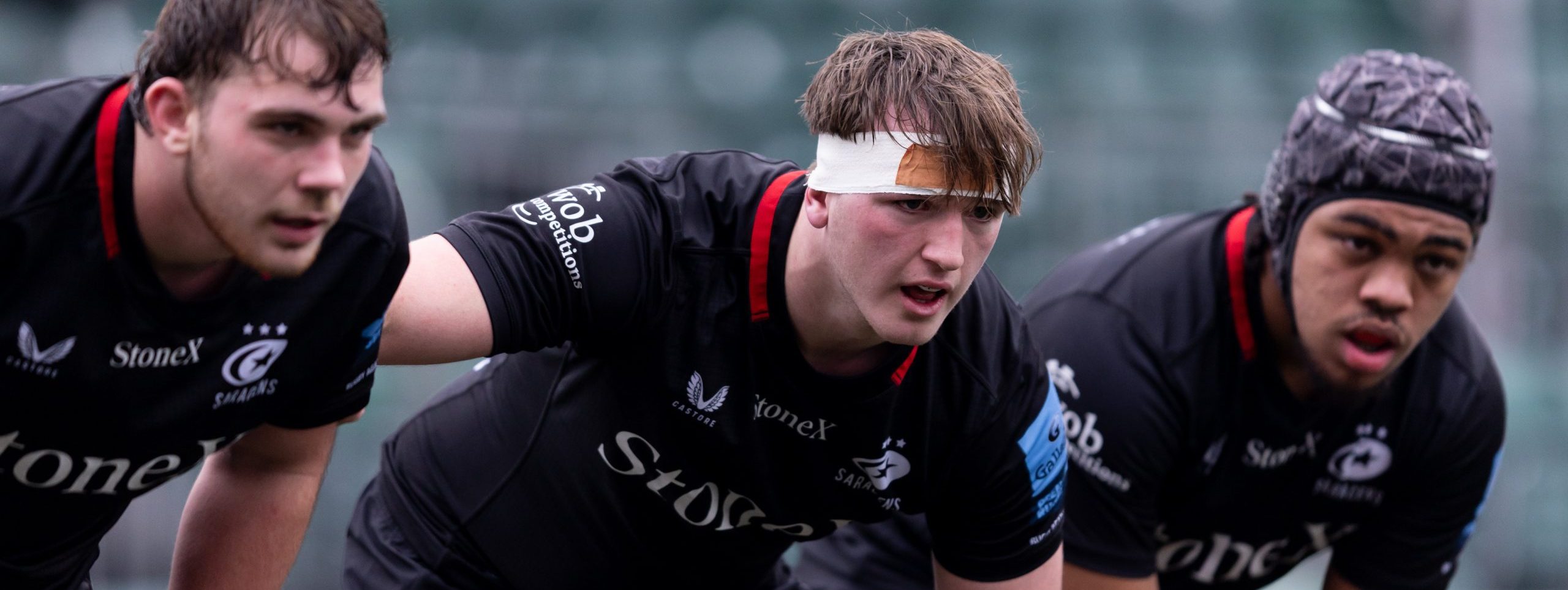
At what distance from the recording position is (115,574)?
6.08 m

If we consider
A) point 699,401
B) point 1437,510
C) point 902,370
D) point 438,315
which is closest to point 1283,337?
point 1437,510

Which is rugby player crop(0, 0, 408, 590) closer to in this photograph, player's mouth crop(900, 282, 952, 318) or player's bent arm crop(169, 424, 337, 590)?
player's bent arm crop(169, 424, 337, 590)

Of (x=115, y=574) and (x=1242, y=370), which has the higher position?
(x=1242, y=370)

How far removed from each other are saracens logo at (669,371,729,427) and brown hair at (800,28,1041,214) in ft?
1.77

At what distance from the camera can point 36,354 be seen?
275 cm

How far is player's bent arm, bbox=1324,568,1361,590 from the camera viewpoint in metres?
4.39

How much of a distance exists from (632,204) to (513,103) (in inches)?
158

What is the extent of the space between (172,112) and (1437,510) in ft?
10.2

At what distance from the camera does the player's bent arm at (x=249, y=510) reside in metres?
3.32

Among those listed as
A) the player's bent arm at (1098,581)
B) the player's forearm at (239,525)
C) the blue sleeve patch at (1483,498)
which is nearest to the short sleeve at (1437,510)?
the blue sleeve patch at (1483,498)

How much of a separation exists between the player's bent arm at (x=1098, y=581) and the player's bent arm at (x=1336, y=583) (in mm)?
654

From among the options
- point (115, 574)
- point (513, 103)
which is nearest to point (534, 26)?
point (513, 103)

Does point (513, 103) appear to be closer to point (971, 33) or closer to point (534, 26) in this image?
point (534, 26)

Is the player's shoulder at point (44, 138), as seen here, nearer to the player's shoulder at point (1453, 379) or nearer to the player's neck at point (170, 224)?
the player's neck at point (170, 224)
